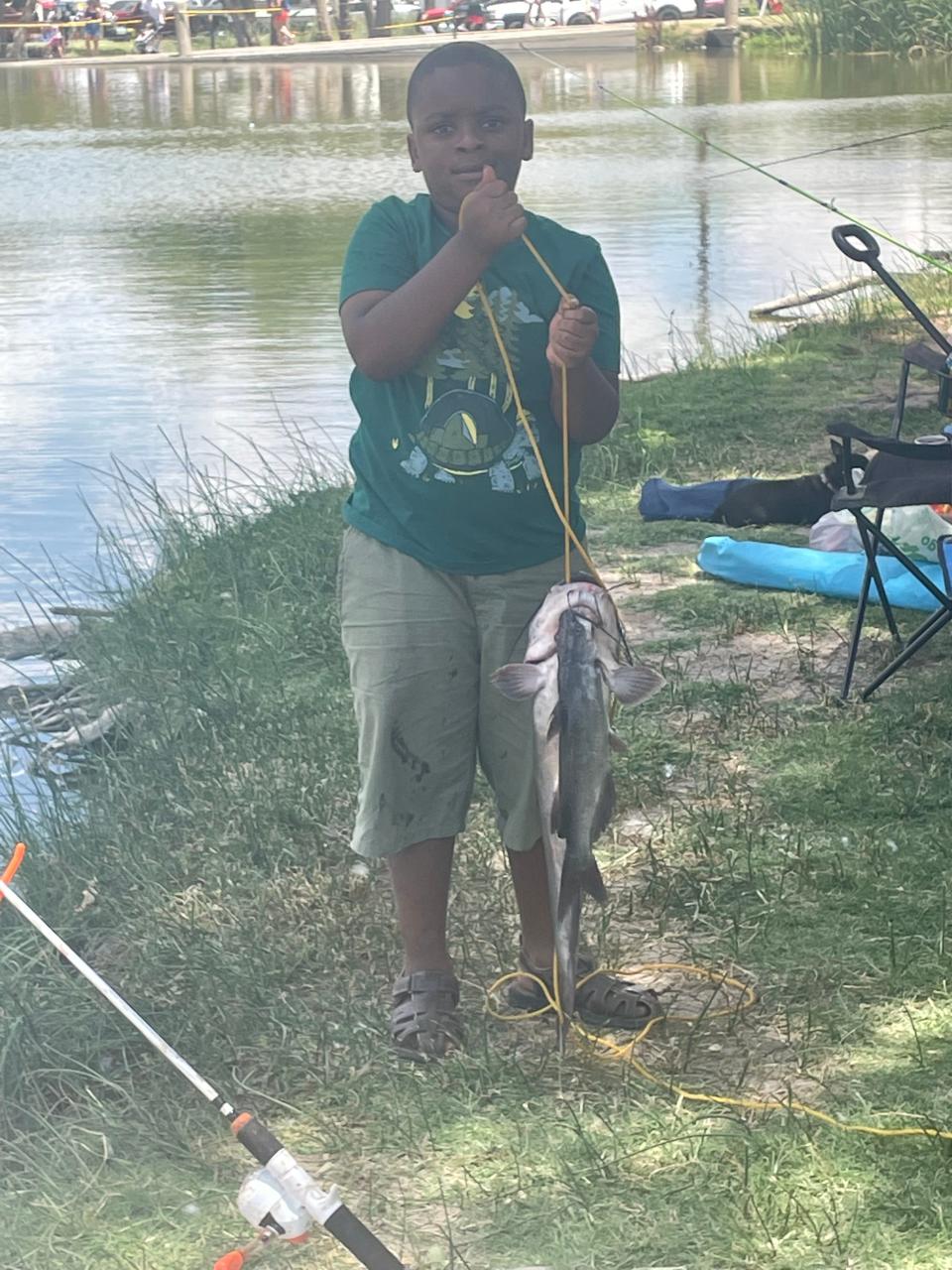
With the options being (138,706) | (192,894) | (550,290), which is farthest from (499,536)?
(138,706)

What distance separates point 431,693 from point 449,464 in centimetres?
37

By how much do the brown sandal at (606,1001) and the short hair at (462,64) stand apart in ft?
4.74

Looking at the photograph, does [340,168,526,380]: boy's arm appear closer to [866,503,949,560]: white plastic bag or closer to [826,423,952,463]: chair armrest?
[826,423,952,463]: chair armrest

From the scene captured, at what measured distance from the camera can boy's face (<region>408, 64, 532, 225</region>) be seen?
9.47 ft

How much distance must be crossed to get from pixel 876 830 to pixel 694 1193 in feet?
4.71

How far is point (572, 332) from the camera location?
2.75 meters

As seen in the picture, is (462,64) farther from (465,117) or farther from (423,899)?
(423,899)

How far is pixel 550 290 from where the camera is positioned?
3051mm

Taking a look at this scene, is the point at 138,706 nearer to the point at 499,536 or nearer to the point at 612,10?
the point at 499,536

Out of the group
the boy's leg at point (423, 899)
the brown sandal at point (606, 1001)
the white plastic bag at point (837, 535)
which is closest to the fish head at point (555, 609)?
the boy's leg at point (423, 899)

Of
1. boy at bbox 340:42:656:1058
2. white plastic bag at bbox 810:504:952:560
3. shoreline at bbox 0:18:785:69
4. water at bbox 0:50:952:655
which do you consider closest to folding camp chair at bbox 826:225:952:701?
white plastic bag at bbox 810:504:952:560

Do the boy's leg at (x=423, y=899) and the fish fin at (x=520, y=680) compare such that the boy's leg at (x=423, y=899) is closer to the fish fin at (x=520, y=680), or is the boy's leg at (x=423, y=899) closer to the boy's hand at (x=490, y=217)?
the fish fin at (x=520, y=680)

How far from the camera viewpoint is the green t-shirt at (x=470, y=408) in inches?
118

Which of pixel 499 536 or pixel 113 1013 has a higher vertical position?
pixel 499 536
